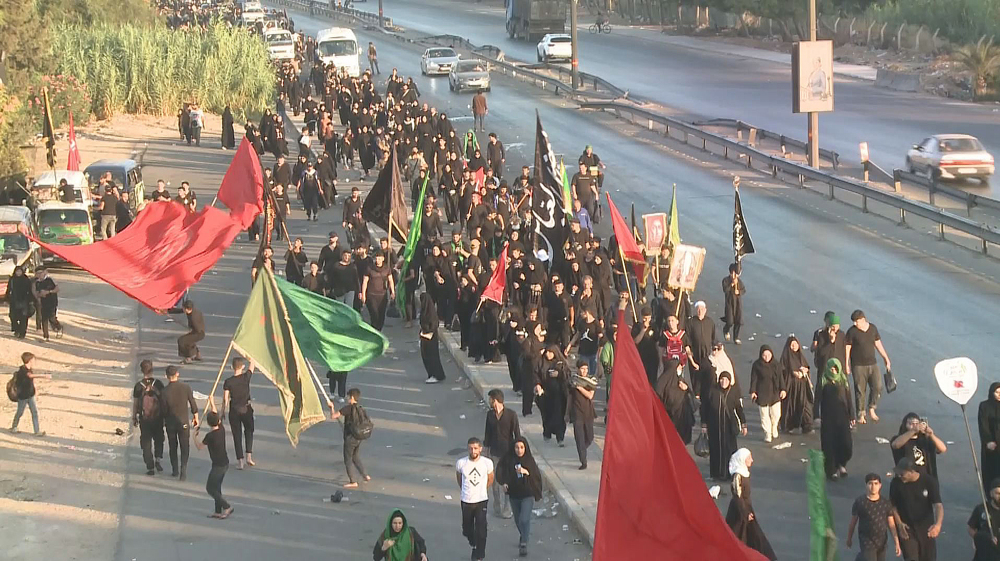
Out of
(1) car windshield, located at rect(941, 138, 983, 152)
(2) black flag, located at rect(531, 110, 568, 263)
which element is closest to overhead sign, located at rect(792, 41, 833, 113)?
(1) car windshield, located at rect(941, 138, 983, 152)

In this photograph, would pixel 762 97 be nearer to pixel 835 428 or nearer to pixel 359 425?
pixel 835 428

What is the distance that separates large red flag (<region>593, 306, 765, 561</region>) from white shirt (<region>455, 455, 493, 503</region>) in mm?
2833

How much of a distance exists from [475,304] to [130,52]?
33314mm

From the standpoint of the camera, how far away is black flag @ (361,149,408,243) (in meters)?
23.7

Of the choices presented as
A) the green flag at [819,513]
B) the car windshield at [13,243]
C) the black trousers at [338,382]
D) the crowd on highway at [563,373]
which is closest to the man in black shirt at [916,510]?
the crowd on highway at [563,373]

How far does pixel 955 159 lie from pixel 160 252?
719 inches

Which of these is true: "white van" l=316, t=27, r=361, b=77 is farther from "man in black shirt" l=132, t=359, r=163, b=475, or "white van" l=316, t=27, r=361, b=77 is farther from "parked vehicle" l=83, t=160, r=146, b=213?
"man in black shirt" l=132, t=359, r=163, b=475

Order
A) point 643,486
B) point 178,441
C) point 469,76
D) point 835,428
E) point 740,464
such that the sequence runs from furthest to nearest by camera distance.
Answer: point 469,76
point 178,441
point 835,428
point 740,464
point 643,486

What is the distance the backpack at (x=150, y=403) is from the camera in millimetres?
15570

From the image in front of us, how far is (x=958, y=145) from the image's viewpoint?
30828 mm

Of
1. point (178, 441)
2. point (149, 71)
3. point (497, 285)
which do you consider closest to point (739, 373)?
point (497, 285)

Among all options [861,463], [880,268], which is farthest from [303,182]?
[861,463]

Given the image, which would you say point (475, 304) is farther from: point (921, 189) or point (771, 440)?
point (921, 189)

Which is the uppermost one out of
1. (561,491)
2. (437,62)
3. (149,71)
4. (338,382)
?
(149,71)
